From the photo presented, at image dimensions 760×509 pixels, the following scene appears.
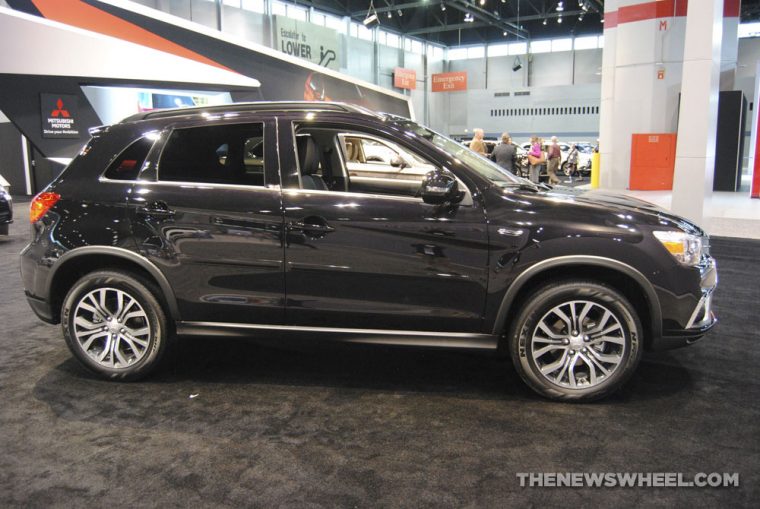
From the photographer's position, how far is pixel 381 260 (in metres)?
3.21

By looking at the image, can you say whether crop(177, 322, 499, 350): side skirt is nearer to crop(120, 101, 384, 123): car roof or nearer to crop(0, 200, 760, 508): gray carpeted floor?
crop(0, 200, 760, 508): gray carpeted floor

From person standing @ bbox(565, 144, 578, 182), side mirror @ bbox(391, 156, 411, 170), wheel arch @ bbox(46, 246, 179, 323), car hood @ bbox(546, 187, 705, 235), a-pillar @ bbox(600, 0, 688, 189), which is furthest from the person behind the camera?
person standing @ bbox(565, 144, 578, 182)

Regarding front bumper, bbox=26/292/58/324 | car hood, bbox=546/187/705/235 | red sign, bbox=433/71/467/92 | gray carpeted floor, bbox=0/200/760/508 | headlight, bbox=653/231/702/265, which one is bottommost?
gray carpeted floor, bbox=0/200/760/508

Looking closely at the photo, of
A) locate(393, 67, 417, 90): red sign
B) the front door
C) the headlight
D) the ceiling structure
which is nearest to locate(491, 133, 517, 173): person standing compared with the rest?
the headlight

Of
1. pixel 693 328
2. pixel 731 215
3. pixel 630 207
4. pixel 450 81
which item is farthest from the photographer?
pixel 450 81

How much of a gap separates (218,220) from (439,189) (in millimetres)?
1270

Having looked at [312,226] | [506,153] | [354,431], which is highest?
[506,153]

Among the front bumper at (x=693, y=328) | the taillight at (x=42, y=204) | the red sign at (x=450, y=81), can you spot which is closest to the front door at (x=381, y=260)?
the front bumper at (x=693, y=328)

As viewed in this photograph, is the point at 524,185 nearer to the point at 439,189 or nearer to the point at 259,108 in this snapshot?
the point at 439,189

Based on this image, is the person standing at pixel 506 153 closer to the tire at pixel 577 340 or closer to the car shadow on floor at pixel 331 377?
the car shadow on floor at pixel 331 377

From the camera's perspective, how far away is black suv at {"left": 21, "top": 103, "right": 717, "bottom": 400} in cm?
313

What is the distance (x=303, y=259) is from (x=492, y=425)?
4.38 ft

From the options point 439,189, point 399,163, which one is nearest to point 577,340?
point 439,189

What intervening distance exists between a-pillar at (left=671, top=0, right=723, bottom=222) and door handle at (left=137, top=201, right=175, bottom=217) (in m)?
7.92
